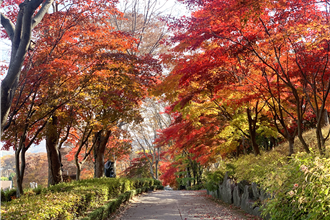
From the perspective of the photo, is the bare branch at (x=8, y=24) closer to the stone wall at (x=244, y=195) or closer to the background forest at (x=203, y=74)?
the background forest at (x=203, y=74)

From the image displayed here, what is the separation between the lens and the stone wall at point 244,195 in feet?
24.5

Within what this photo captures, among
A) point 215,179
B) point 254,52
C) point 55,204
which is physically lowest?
point 215,179

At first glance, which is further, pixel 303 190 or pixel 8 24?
pixel 8 24

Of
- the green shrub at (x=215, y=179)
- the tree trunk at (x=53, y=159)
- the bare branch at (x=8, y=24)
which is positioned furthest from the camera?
the green shrub at (x=215, y=179)

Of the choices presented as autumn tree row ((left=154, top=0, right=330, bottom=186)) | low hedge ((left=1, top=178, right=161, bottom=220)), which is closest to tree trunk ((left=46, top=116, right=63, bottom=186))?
low hedge ((left=1, top=178, right=161, bottom=220))

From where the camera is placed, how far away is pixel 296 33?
6848mm

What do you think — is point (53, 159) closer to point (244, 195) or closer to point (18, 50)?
point (18, 50)

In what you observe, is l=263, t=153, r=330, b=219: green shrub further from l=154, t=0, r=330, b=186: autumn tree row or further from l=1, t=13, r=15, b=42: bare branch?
l=1, t=13, r=15, b=42: bare branch

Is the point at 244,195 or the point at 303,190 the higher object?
the point at 303,190

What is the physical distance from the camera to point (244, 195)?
351 inches

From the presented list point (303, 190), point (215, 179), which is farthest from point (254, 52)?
point (215, 179)

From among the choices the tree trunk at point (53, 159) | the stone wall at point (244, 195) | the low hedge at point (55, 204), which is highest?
the tree trunk at point (53, 159)

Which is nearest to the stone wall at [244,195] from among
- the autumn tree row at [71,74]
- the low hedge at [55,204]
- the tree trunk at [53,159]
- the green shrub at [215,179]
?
the green shrub at [215,179]

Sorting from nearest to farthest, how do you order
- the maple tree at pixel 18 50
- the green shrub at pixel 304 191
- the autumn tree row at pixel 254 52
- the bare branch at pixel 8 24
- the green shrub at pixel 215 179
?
the green shrub at pixel 304 191 → the maple tree at pixel 18 50 → the bare branch at pixel 8 24 → the autumn tree row at pixel 254 52 → the green shrub at pixel 215 179
